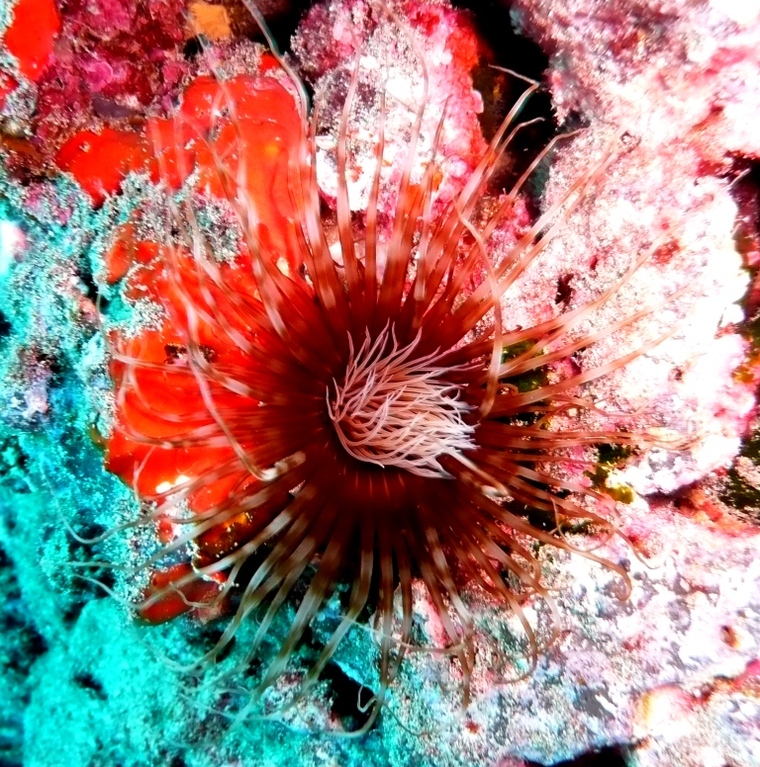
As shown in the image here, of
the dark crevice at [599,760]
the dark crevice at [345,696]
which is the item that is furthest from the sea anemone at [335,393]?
the dark crevice at [599,760]

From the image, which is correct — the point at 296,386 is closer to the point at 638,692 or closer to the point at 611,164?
the point at 611,164

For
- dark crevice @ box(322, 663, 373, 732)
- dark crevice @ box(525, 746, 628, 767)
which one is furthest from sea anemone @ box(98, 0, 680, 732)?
dark crevice @ box(525, 746, 628, 767)

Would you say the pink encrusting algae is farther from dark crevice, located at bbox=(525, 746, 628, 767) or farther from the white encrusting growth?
dark crevice, located at bbox=(525, 746, 628, 767)

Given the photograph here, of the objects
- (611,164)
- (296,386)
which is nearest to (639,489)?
(611,164)

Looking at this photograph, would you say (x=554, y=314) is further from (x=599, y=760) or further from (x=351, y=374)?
(x=599, y=760)

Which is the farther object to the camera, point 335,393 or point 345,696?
point 345,696

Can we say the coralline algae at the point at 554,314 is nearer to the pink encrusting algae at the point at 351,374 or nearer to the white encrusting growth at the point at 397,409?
the pink encrusting algae at the point at 351,374

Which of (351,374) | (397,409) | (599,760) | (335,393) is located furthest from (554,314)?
(599,760)
